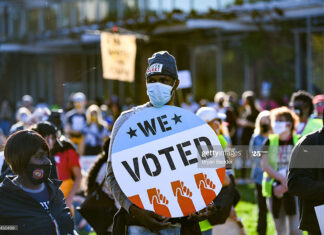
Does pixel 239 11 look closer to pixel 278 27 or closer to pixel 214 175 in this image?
pixel 278 27

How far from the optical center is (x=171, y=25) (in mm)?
23328

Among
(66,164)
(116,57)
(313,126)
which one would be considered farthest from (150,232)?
(116,57)

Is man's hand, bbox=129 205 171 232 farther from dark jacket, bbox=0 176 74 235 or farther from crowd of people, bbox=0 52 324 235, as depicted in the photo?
dark jacket, bbox=0 176 74 235

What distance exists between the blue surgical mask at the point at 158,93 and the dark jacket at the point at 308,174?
1.07 metres

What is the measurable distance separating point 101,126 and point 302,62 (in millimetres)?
9653

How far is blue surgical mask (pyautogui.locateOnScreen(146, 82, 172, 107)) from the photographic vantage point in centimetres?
411

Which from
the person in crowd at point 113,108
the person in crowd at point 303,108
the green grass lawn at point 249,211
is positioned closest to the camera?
the person in crowd at point 303,108

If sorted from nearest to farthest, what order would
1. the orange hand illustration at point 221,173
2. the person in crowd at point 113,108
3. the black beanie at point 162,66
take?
the orange hand illustration at point 221,173 → the black beanie at point 162,66 → the person in crowd at point 113,108

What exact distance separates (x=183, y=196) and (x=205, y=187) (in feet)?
0.49

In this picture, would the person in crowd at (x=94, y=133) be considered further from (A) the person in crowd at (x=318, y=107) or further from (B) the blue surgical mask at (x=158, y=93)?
(B) the blue surgical mask at (x=158, y=93)

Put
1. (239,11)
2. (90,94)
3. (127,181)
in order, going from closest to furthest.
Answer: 1. (127,181)
2. (239,11)
3. (90,94)

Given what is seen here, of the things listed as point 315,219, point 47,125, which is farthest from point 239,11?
point 315,219

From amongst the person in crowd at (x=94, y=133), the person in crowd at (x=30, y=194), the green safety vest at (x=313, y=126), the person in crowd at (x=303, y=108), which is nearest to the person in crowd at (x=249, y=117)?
the person in crowd at (x=94, y=133)

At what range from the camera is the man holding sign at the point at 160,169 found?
3883 millimetres
